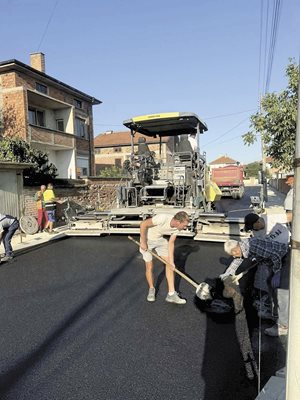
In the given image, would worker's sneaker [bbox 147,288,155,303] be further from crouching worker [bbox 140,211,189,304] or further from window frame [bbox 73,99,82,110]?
window frame [bbox 73,99,82,110]

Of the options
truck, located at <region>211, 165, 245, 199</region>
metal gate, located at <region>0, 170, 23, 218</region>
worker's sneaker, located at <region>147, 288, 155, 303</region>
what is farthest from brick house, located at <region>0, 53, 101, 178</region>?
worker's sneaker, located at <region>147, 288, 155, 303</region>

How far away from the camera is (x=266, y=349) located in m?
3.37

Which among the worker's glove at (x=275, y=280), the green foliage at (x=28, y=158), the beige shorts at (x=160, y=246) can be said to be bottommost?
the worker's glove at (x=275, y=280)

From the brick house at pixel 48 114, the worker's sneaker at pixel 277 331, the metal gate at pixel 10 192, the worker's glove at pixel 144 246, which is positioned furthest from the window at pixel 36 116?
the worker's sneaker at pixel 277 331

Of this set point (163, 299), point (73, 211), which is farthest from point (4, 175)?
point (163, 299)

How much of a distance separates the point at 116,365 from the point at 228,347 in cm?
112

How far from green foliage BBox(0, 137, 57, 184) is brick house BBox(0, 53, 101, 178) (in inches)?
243

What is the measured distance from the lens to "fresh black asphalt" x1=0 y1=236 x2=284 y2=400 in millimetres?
2837

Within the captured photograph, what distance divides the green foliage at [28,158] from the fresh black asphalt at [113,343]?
7012 mm

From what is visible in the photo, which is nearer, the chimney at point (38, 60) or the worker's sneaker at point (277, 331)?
the worker's sneaker at point (277, 331)

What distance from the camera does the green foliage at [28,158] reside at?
12.4m

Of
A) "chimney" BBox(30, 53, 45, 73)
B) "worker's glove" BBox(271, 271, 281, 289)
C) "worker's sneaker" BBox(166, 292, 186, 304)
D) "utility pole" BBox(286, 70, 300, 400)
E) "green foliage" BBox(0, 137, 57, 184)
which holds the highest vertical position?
"chimney" BBox(30, 53, 45, 73)

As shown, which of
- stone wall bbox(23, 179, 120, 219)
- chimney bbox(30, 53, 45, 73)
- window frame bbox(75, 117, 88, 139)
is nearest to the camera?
stone wall bbox(23, 179, 120, 219)

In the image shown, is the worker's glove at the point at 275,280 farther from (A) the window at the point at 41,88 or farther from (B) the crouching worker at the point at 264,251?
(A) the window at the point at 41,88
